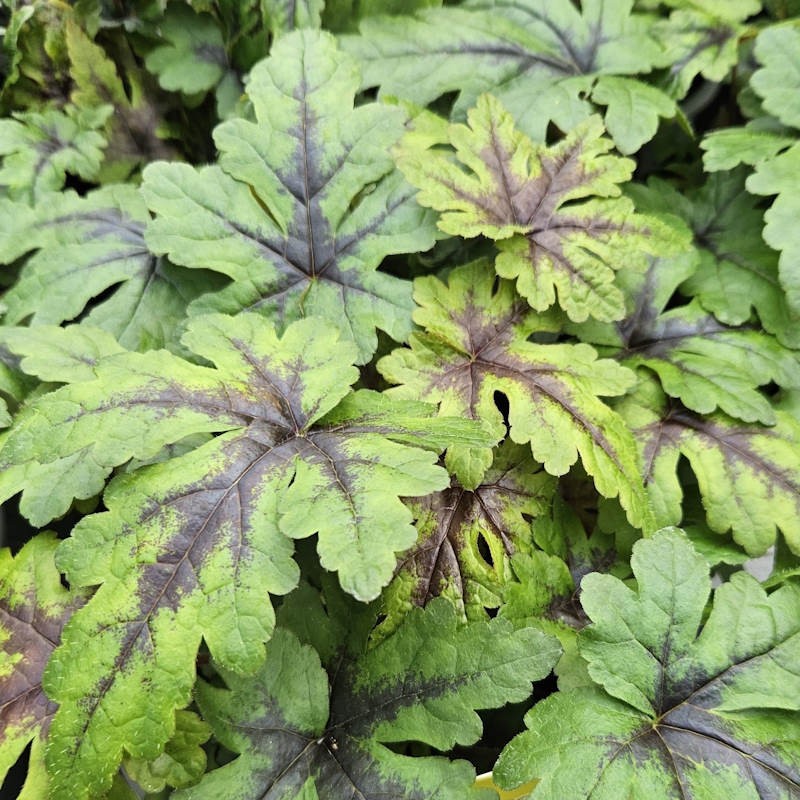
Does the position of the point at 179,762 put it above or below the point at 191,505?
below

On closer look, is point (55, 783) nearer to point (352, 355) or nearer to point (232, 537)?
point (232, 537)

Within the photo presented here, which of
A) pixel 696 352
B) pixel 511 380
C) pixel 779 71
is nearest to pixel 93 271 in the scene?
pixel 511 380

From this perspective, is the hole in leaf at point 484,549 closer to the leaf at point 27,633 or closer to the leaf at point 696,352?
the leaf at point 696,352

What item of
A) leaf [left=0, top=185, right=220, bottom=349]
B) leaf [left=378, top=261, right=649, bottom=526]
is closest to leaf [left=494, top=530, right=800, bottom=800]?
leaf [left=378, top=261, right=649, bottom=526]

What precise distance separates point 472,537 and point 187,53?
3.60 ft

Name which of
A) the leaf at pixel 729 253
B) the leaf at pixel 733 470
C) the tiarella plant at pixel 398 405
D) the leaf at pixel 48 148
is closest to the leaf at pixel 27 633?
the tiarella plant at pixel 398 405

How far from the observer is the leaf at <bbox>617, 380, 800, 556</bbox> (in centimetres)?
110

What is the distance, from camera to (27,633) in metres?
0.99

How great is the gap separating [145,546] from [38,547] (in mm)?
286

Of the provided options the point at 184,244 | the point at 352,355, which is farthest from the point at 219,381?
the point at 184,244

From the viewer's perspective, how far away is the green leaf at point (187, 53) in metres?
1.46

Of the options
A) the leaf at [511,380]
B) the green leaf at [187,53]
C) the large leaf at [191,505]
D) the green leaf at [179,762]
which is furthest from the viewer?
the green leaf at [187,53]

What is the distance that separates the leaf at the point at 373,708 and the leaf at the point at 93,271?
0.57 m

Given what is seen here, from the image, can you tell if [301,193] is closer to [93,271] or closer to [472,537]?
[93,271]
